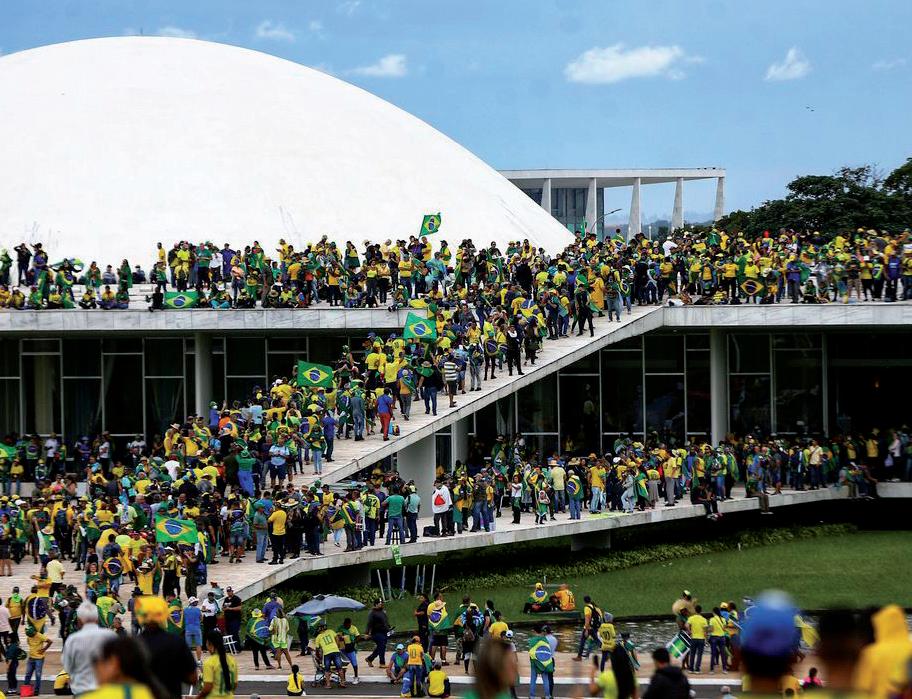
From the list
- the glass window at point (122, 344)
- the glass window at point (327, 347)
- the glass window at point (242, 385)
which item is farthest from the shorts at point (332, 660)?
the glass window at point (122, 344)

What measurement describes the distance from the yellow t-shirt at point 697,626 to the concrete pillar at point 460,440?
14981 mm

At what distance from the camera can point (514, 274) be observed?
3098 centimetres

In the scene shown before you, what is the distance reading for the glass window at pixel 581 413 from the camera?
35125mm

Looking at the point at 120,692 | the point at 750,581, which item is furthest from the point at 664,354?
the point at 120,692

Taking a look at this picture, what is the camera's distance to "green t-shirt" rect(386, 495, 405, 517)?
79.8ft

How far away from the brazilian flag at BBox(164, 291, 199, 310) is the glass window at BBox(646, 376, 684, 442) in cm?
1080

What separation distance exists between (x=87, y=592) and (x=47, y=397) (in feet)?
53.5

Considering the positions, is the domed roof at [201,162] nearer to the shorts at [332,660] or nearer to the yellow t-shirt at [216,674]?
the shorts at [332,660]

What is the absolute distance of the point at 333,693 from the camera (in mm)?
17953

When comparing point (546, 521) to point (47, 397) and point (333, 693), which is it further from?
point (47, 397)

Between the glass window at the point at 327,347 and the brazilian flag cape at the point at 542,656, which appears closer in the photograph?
the brazilian flag cape at the point at 542,656

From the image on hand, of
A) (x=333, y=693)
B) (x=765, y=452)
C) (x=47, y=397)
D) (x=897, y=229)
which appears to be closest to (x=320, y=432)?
(x=333, y=693)

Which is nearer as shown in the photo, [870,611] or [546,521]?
[870,611]

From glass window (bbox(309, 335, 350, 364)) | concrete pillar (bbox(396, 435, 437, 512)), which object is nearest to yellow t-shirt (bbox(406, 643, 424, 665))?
concrete pillar (bbox(396, 435, 437, 512))
